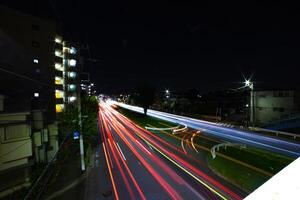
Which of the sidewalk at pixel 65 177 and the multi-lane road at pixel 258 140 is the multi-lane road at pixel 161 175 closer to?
the sidewalk at pixel 65 177

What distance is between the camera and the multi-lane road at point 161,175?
12.6 meters

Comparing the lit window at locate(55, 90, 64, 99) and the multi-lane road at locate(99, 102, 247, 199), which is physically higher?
the lit window at locate(55, 90, 64, 99)

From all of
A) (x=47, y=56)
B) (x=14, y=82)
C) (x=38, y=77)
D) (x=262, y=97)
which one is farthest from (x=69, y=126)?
(x=262, y=97)

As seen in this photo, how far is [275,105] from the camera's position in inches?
1485

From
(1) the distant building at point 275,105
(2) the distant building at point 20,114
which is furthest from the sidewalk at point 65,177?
(1) the distant building at point 275,105

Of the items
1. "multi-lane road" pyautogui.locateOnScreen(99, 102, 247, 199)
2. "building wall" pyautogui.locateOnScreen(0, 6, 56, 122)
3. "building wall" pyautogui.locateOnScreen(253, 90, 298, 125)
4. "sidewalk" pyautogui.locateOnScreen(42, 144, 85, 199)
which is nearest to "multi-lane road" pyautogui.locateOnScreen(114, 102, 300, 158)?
"multi-lane road" pyautogui.locateOnScreen(99, 102, 247, 199)

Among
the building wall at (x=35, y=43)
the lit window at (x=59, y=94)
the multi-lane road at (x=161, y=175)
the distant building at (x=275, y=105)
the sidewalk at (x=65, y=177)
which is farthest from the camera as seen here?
the lit window at (x=59, y=94)

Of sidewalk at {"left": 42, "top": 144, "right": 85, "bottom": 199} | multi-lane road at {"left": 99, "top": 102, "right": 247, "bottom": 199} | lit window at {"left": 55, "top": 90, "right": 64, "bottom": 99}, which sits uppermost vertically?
lit window at {"left": 55, "top": 90, "right": 64, "bottom": 99}

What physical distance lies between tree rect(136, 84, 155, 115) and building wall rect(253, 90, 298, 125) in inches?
1043

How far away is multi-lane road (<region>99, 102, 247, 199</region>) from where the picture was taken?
12.6m

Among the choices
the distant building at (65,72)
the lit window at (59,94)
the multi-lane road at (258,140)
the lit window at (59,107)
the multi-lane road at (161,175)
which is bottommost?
the multi-lane road at (161,175)

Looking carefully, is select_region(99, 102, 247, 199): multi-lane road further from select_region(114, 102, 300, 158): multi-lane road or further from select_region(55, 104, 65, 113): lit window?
select_region(55, 104, 65, 113): lit window

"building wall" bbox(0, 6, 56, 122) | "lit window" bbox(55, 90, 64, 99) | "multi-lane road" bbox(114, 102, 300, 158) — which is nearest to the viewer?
"multi-lane road" bbox(114, 102, 300, 158)

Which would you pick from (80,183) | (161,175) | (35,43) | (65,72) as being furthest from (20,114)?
(65,72)
